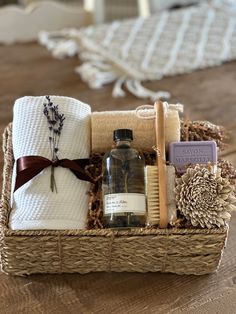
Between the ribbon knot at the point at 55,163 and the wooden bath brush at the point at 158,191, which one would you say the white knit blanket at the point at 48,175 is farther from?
the wooden bath brush at the point at 158,191

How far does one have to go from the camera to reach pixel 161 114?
103 cm

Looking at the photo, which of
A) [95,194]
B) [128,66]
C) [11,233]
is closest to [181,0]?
[128,66]

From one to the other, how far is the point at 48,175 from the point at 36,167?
3cm

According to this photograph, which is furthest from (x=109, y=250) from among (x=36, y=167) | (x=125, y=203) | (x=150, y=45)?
(x=150, y=45)

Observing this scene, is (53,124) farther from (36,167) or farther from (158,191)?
(158,191)

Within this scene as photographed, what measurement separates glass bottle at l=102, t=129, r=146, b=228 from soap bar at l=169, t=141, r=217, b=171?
0.07 meters

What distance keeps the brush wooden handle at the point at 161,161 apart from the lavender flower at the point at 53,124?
0.17 metres

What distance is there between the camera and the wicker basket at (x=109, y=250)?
951 mm

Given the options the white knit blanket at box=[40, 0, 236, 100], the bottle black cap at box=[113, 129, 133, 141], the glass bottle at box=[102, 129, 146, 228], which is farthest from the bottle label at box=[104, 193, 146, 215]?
the white knit blanket at box=[40, 0, 236, 100]

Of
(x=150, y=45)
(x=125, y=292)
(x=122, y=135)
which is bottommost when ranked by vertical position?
(x=125, y=292)

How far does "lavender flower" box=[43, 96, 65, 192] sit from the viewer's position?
40.3 inches

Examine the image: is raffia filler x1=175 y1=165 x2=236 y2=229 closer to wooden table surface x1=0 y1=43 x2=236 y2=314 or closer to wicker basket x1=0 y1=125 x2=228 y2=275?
wicker basket x1=0 y1=125 x2=228 y2=275

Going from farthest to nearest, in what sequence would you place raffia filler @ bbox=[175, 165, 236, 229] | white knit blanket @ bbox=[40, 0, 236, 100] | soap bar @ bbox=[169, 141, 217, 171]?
white knit blanket @ bbox=[40, 0, 236, 100], soap bar @ bbox=[169, 141, 217, 171], raffia filler @ bbox=[175, 165, 236, 229]

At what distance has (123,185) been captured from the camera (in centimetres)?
97
